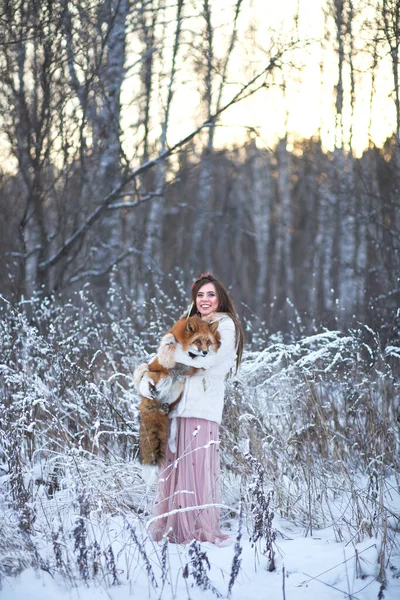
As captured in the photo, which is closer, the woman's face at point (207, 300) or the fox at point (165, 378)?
the fox at point (165, 378)

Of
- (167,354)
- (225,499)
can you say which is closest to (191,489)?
(225,499)

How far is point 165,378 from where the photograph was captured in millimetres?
4133

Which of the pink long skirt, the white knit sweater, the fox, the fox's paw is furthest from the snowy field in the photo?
the fox's paw

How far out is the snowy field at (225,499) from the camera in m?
3.40

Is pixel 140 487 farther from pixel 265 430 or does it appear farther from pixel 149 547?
pixel 265 430

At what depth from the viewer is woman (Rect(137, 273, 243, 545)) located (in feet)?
13.4

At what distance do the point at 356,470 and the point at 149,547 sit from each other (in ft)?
6.85

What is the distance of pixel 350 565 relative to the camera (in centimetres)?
368

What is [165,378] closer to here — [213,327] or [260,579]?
[213,327]

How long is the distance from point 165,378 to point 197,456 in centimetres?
57

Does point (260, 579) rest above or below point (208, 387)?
below

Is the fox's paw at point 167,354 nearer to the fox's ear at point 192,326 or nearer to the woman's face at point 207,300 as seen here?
the fox's ear at point 192,326

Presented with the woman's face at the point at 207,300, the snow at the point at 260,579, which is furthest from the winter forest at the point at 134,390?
the woman's face at the point at 207,300

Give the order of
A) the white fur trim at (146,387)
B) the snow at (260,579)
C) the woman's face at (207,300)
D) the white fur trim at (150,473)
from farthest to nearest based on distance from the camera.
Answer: the woman's face at (207,300), the white fur trim at (146,387), the white fur trim at (150,473), the snow at (260,579)
